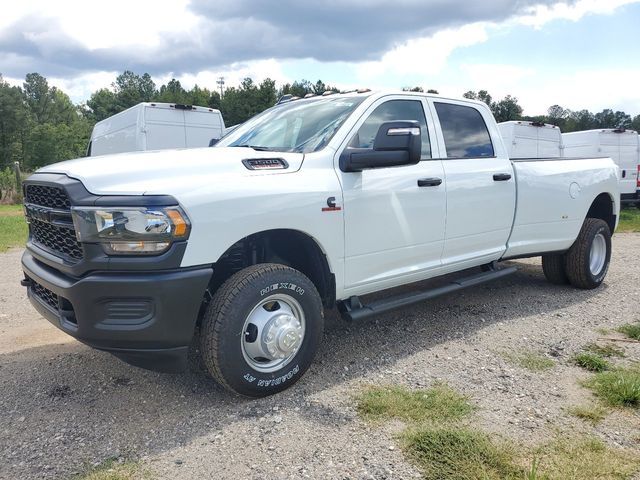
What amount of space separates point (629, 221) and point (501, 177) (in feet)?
36.1

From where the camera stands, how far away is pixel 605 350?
4.26 metres

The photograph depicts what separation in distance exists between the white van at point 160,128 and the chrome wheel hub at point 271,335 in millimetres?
8072

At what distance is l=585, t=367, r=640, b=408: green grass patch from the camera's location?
334 cm

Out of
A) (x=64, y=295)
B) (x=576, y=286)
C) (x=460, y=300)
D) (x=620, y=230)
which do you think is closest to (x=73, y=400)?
(x=64, y=295)

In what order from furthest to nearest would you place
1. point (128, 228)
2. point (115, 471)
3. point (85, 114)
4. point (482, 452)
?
1. point (85, 114)
2. point (128, 228)
3. point (482, 452)
4. point (115, 471)

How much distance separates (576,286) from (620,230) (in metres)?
7.12

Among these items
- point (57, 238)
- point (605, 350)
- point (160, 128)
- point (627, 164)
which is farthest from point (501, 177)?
point (627, 164)

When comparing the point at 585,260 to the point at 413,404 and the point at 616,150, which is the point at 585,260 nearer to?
the point at 413,404

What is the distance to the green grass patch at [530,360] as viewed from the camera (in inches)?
154

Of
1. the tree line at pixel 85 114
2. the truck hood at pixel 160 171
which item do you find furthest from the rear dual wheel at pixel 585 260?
Answer: the tree line at pixel 85 114

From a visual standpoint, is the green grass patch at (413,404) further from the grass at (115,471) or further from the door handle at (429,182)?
the door handle at (429,182)

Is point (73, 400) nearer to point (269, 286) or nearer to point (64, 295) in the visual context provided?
point (64, 295)

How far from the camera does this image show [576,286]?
6184mm

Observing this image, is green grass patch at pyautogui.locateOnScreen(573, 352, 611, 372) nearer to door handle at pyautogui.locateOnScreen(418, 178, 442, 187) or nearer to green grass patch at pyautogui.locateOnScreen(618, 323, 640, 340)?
green grass patch at pyautogui.locateOnScreen(618, 323, 640, 340)
